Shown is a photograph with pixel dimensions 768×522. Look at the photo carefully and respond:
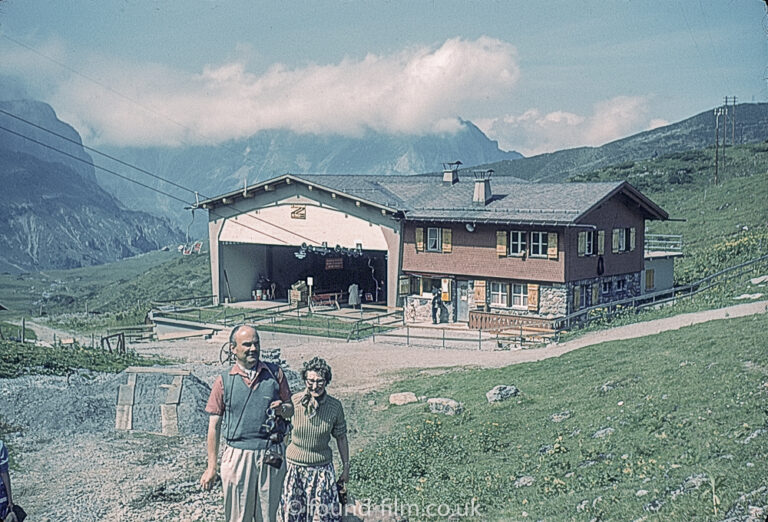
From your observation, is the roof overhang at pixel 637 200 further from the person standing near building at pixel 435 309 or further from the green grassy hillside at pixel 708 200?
the person standing near building at pixel 435 309

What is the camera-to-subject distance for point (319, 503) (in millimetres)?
6664

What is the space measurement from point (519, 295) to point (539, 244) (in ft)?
7.01

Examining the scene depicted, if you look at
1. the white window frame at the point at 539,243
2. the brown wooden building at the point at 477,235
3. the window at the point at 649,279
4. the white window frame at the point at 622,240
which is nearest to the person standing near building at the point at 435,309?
the brown wooden building at the point at 477,235

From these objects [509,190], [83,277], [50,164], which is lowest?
[83,277]

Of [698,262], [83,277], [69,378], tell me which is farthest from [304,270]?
[83,277]

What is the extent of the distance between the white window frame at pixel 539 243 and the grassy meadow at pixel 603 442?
11.8m

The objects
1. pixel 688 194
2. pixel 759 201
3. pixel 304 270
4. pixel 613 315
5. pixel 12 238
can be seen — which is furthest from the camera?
pixel 12 238

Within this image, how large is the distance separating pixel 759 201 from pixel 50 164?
13510 centimetres

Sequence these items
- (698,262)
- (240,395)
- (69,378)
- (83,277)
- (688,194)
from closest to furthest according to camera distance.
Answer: (240,395)
(69,378)
(698,262)
(688,194)
(83,277)

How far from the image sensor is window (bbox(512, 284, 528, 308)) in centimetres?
2864

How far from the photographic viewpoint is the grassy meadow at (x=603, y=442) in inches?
314

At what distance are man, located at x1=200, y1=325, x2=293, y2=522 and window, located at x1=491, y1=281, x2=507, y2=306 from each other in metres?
23.3

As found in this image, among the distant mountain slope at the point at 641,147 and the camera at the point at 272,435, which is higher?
the distant mountain slope at the point at 641,147

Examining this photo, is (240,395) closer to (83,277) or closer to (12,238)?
(83,277)
